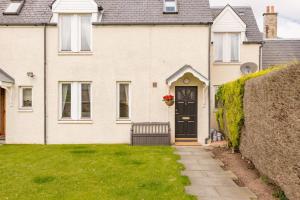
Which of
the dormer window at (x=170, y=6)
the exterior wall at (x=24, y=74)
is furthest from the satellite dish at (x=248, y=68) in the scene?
the exterior wall at (x=24, y=74)

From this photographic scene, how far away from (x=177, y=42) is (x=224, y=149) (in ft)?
19.6

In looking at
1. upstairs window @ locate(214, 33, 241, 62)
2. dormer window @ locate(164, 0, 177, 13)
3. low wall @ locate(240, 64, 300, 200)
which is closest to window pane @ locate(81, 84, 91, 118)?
dormer window @ locate(164, 0, 177, 13)

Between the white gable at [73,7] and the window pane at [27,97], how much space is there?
4.34 meters

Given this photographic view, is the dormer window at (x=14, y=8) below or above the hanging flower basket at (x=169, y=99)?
above

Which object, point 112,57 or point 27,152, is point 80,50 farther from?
point 27,152

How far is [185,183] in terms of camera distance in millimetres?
9406

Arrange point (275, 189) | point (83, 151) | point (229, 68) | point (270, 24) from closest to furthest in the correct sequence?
point (275, 189), point (83, 151), point (229, 68), point (270, 24)

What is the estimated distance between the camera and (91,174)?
10430 millimetres

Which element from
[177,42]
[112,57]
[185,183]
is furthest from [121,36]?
[185,183]

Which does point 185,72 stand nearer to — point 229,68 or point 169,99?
point 169,99

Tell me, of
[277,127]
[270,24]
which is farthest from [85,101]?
[270,24]

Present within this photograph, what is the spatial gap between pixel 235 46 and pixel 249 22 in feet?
8.99

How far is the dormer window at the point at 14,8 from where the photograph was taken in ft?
62.3

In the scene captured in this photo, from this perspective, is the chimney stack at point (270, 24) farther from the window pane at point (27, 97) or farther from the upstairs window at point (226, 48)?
the window pane at point (27, 97)
